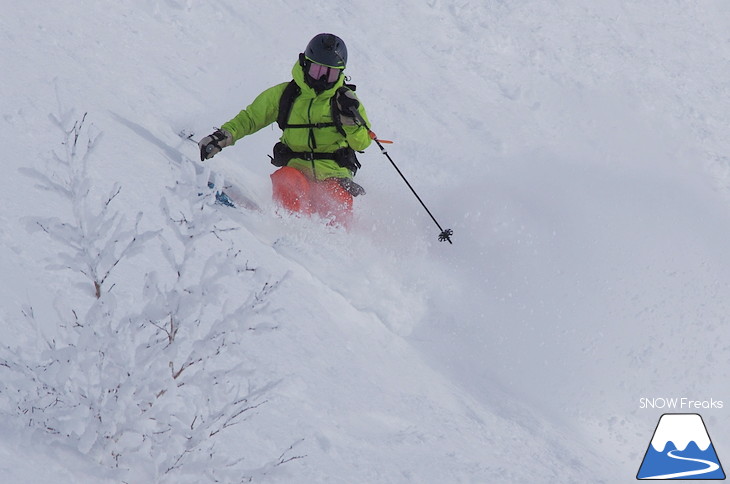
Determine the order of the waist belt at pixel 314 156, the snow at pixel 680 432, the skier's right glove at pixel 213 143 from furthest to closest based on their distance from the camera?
1. the waist belt at pixel 314 156
2. the skier's right glove at pixel 213 143
3. the snow at pixel 680 432

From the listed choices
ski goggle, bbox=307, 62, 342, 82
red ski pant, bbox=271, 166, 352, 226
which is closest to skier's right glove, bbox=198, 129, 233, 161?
red ski pant, bbox=271, 166, 352, 226

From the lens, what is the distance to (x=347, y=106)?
6.50m

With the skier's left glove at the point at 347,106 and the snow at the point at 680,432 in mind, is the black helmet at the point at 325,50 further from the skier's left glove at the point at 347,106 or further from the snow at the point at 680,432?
the snow at the point at 680,432

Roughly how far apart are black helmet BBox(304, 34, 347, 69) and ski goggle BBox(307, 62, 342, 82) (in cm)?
5

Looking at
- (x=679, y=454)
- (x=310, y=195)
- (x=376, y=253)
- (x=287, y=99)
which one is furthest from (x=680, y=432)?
(x=287, y=99)

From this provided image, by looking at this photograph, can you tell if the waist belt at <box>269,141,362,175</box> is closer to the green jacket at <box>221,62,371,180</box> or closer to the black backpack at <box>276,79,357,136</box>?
the green jacket at <box>221,62,371,180</box>

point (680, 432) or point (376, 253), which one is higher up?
point (376, 253)

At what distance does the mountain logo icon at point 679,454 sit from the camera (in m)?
4.93

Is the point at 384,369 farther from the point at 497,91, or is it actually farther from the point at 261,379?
the point at 497,91

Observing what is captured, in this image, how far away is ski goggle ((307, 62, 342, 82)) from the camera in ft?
21.1

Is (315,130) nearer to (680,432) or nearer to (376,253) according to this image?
(376,253)

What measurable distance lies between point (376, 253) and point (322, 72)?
4.96 ft

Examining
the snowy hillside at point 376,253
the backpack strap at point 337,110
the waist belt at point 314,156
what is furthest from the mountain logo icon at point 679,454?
the backpack strap at point 337,110

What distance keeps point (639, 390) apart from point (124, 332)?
484 centimetres
